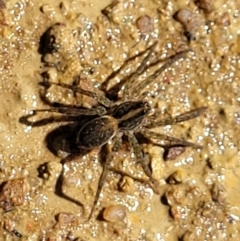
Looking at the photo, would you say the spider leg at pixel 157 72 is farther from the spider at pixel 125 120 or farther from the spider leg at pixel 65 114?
the spider leg at pixel 65 114

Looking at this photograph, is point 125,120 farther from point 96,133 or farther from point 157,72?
point 157,72

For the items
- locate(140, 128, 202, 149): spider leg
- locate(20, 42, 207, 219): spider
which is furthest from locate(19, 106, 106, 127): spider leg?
locate(140, 128, 202, 149): spider leg


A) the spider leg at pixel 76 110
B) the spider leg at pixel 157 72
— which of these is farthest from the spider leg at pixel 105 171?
the spider leg at pixel 157 72

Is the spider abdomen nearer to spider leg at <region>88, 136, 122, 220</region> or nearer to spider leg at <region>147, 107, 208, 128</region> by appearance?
spider leg at <region>88, 136, 122, 220</region>

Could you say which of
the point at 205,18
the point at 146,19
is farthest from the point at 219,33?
the point at 146,19

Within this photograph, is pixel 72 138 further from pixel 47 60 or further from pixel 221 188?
pixel 221 188
